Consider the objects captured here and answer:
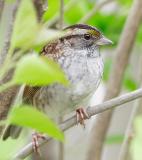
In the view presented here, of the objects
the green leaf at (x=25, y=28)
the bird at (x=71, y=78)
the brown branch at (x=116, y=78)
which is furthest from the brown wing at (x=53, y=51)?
the green leaf at (x=25, y=28)

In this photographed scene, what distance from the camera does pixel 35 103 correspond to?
7.39 feet

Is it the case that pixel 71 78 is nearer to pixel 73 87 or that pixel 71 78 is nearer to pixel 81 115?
pixel 73 87

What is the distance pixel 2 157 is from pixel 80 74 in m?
1.15

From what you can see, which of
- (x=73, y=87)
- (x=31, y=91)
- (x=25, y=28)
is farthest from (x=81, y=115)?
(x=25, y=28)

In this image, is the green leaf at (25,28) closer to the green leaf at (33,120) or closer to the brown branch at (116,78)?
the green leaf at (33,120)

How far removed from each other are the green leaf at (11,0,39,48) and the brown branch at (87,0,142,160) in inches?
63.8

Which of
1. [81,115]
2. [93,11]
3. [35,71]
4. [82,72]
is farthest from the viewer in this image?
[93,11]

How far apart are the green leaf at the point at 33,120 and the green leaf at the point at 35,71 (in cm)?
5

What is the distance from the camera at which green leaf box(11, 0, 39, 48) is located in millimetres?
903

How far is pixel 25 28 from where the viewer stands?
0.92m

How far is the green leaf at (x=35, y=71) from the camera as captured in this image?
33.1 inches

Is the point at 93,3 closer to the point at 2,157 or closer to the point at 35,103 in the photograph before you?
the point at 35,103

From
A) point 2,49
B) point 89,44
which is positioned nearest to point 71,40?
point 89,44

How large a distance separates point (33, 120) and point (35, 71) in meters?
0.09
